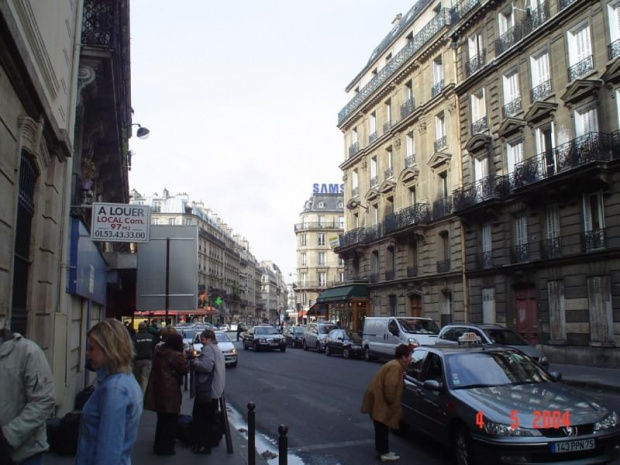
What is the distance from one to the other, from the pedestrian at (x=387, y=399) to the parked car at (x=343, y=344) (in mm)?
19749

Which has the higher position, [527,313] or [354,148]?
[354,148]

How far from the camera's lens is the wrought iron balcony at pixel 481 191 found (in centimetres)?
2603

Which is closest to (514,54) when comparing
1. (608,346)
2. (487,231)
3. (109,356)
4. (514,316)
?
(487,231)

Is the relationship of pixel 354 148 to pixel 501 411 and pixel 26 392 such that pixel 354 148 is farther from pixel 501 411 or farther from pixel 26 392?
pixel 26 392

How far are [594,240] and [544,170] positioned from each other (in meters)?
4.08

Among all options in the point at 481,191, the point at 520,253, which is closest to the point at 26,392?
the point at 520,253

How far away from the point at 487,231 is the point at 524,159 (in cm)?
447

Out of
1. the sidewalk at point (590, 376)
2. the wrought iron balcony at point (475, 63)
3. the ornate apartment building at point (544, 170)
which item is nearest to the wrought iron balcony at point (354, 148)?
the ornate apartment building at point (544, 170)

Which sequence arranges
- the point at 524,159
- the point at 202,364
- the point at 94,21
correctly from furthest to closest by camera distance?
the point at 524,159, the point at 94,21, the point at 202,364

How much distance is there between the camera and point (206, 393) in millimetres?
7895

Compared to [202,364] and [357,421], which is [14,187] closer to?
[202,364]

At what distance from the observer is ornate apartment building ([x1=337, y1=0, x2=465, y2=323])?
31375mm

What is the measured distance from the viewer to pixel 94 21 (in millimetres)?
11695

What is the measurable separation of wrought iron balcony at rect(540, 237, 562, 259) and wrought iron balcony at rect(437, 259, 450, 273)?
25.2 feet
